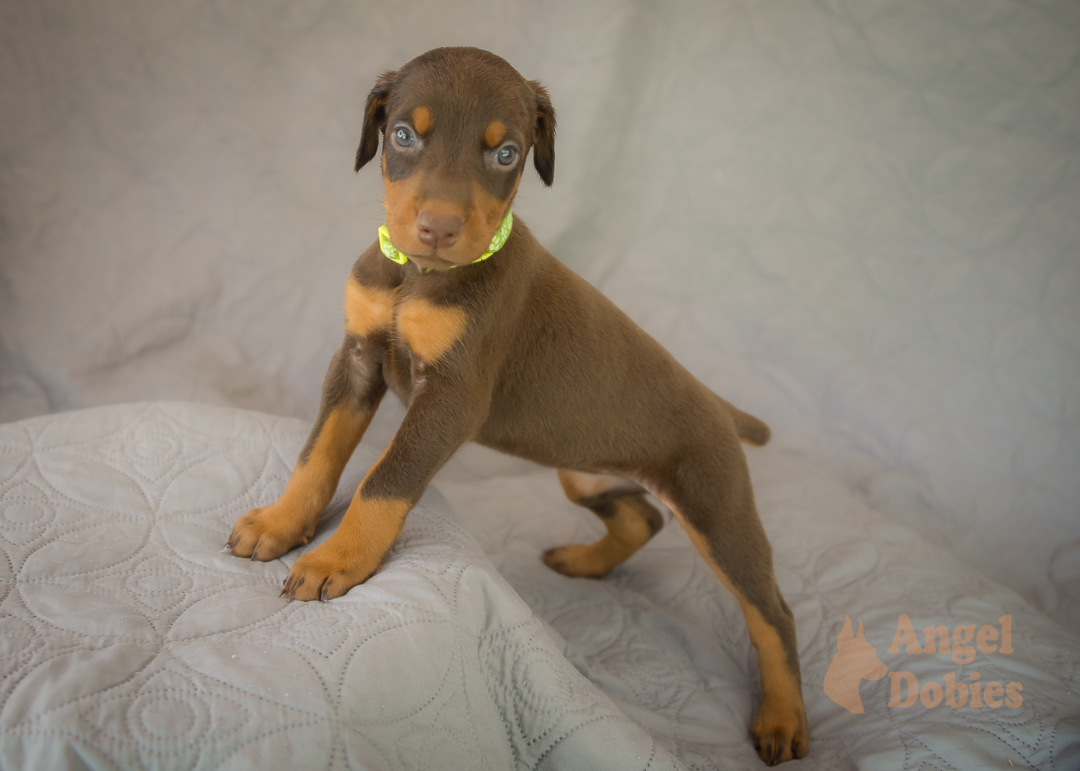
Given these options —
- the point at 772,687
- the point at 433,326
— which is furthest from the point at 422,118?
the point at 772,687

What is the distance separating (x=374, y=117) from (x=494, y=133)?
40cm

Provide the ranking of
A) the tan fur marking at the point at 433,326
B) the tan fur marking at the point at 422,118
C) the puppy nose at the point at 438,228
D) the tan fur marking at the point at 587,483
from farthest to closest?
the tan fur marking at the point at 587,483
the tan fur marking at the point at 433,326
the tan fur marking at the point at 422,118
the puppy nose at the point at 438,228

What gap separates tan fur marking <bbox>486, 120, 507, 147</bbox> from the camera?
1.64 m

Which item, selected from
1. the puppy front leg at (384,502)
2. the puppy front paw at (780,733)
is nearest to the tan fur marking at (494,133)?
the puppy front leg at (384,502)

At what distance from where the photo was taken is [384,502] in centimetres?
170

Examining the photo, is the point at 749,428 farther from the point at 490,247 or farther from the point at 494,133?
the point at 494,133

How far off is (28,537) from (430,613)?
0.98 m

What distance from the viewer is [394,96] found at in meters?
1.74

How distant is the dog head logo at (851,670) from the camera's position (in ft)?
7.19

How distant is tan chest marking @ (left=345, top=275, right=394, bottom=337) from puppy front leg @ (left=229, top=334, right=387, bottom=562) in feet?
0.13

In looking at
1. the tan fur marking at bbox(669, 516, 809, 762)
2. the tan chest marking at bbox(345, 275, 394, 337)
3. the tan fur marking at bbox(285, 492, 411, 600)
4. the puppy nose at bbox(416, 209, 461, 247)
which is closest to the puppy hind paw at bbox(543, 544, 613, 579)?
the tan fur marking at bbox(669, 516, 809, 762)

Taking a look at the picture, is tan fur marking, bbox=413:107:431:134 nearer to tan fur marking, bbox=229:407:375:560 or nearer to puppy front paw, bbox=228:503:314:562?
tan fur marking, bbox=229:407:375:560

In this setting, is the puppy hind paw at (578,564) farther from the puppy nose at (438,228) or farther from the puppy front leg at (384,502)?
the puppy nose at (438,228)

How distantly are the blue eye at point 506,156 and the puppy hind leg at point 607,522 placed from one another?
3.66ft
